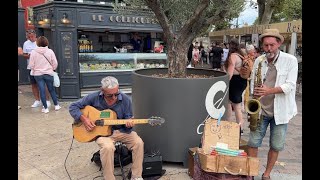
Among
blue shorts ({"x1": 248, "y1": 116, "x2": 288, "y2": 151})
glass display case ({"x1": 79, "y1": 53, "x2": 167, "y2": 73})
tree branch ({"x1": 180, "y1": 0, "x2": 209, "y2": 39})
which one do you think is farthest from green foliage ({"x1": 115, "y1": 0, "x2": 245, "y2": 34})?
glass display case ({"x1": 79, "y1": 53, "x2": 167, "y2": 73})

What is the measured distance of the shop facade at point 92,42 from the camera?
Result: 746 centimetres

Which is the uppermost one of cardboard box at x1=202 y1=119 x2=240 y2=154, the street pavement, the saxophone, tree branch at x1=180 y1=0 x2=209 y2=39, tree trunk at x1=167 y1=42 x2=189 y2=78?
tree branch at x1=180 y1=0 x2=209 y2=39

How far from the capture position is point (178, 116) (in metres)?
3.78

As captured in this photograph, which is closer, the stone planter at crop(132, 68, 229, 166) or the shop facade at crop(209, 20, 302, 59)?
the stone planter at crop(132, 68, 229, 166)

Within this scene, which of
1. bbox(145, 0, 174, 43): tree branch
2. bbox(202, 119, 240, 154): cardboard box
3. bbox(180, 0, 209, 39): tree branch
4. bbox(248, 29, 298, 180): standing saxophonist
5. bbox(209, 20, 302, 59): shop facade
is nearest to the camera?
bbox(248, 29, 298, 180): standing saxophonist

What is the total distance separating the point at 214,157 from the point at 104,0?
731 cm

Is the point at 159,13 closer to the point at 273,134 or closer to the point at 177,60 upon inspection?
the point at 177,60

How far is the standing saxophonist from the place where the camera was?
3.22m

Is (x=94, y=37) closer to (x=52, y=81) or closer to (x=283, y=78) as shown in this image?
(x=52, y=81)

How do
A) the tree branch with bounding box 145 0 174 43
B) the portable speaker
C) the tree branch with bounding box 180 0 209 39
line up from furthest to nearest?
1. the tree branch with bounding box 145 0 174 43
2. the tree branch with bounding box 180 0 209 39
3. the portable speaker

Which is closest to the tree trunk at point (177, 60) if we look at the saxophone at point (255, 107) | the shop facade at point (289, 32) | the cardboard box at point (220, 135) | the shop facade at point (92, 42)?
the cardboard box at point (220, 135)

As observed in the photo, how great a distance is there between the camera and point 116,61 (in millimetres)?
8555

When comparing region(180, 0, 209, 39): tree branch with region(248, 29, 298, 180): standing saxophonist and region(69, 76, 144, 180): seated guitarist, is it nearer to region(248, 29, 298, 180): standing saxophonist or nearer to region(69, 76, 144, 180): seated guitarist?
region(248, 29, 298, 180): standing saxophonist

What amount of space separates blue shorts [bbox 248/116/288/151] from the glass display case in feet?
17.6
